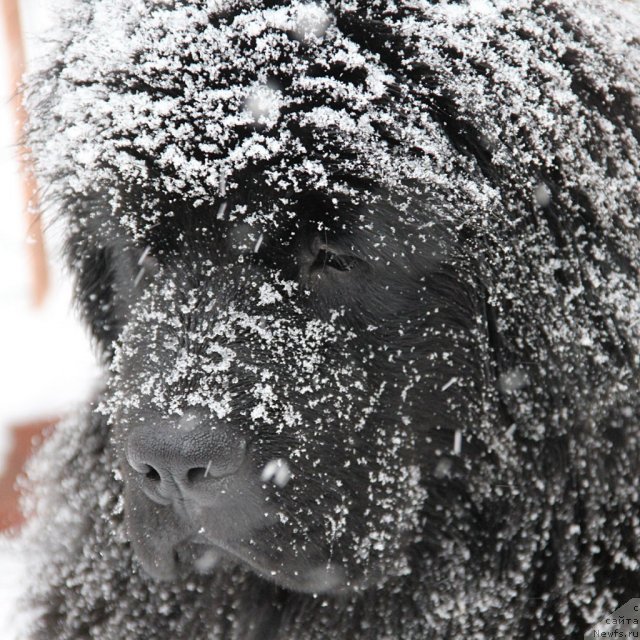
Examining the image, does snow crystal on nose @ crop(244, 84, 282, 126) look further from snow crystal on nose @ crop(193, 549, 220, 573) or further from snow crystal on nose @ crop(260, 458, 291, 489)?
snow crystal on nose @ crop(193, 549, 220, 573)

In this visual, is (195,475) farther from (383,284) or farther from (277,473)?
(383,284)

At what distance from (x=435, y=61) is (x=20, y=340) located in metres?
3.15

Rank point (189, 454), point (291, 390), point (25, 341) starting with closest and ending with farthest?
→ point (189, 454), point (291, 390), point (25, 341)

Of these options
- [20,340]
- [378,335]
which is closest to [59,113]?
[378,335]

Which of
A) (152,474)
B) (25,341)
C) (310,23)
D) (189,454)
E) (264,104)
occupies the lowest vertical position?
(25,341)

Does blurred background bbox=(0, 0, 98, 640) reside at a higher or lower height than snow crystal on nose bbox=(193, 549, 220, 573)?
lower

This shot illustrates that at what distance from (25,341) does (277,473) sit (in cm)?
292

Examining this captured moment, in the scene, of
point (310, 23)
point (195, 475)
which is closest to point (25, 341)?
point (195, 475)

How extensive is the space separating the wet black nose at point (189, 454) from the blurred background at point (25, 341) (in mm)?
705

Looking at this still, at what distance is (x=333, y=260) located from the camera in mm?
1479

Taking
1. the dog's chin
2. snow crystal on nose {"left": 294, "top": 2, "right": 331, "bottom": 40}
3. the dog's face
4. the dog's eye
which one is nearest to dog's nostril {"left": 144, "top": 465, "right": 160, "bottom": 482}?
→ the dog's face

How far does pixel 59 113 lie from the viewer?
1657mm

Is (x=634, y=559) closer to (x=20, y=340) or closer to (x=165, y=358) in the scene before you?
(x=165, y=358)

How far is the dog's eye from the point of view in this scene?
57.7 inches
